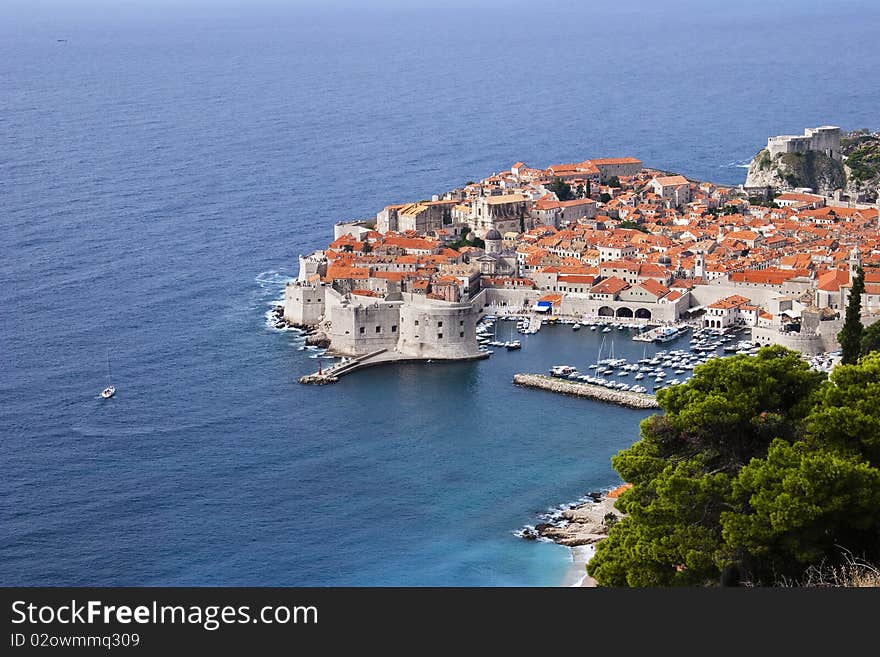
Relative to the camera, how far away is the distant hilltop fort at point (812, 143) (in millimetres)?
62406

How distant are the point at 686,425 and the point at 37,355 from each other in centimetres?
2308

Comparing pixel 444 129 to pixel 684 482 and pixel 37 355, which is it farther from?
pixel 684 482

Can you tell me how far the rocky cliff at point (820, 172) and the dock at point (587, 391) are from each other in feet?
80.6

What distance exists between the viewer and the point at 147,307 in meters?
45.0

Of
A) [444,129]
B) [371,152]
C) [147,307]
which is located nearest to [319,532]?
[147,307]

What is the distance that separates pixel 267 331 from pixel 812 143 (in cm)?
2842

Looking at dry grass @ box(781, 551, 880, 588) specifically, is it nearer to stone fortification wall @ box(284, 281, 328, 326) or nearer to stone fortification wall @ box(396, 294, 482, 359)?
stone fortification wall @ box(396, 294, 482, 359)

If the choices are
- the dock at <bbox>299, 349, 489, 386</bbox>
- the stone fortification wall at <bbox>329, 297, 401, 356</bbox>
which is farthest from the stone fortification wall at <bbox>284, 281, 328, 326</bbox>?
the dock at <bbox>299, 349, 489, 386</bbox>

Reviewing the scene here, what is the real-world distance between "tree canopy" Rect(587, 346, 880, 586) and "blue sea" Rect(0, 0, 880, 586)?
5.39 m

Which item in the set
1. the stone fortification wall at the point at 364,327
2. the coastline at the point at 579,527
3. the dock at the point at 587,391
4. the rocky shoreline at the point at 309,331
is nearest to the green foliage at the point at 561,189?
the rocky shoreline at the point at 309,331

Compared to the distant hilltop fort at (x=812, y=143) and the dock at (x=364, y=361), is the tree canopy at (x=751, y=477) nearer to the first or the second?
the dock at (x=364, y=361)

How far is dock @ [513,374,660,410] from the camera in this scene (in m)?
35.6

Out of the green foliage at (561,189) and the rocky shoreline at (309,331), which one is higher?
the green foliage at (561,189)

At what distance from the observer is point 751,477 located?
19.0 m
